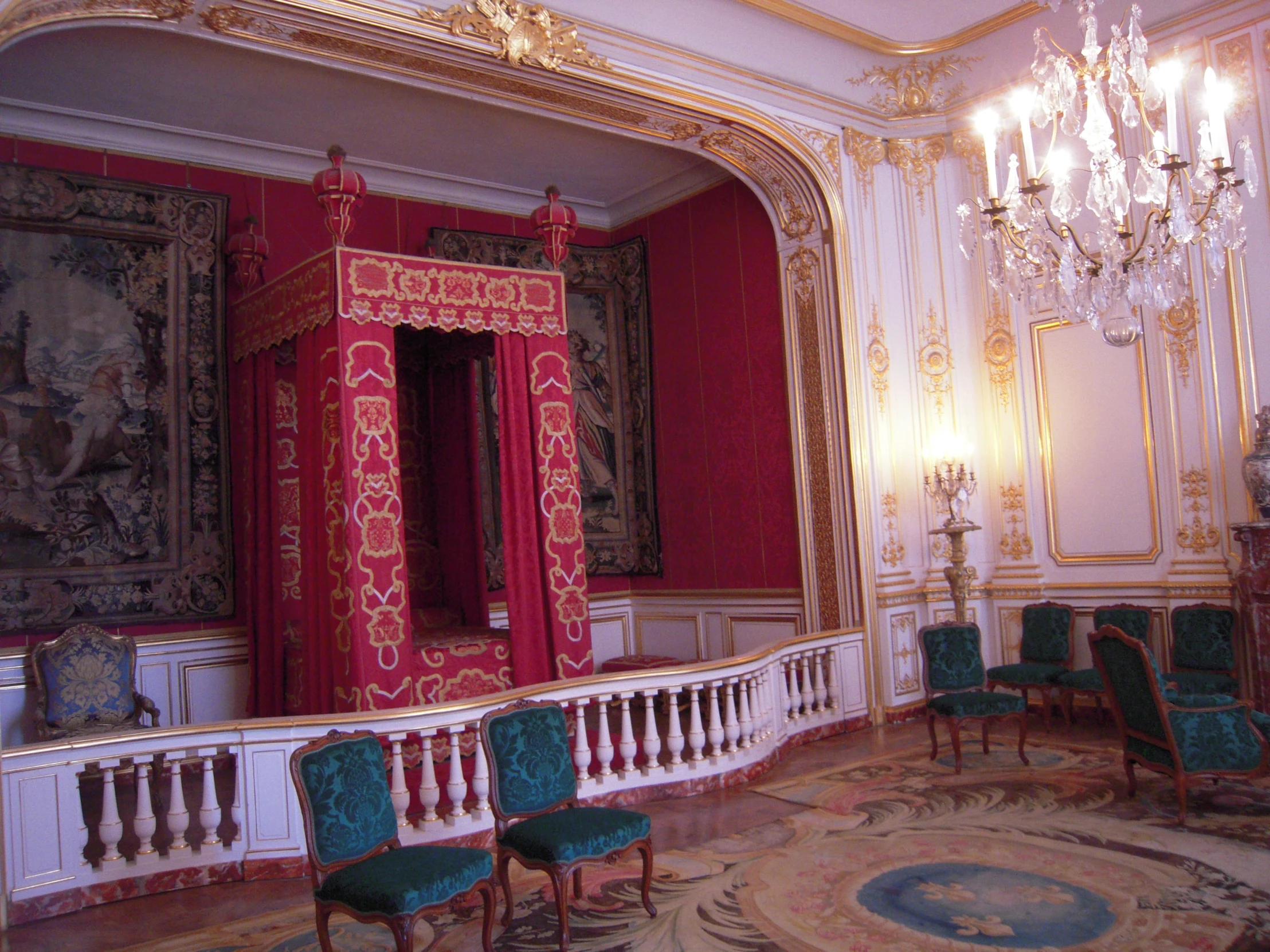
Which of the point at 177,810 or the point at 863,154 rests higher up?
the point at 863,154

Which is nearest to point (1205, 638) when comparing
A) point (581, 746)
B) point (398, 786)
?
point (581, 746)

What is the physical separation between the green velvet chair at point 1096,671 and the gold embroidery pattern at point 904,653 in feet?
3.22

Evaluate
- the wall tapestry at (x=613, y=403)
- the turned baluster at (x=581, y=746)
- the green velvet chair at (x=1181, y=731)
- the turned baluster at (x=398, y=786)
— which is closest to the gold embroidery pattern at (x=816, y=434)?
the wall tapestry at (x=613, y=403)

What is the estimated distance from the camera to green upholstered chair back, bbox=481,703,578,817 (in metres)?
3.82

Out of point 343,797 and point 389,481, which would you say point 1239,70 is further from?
point 343,797

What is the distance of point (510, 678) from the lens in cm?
599

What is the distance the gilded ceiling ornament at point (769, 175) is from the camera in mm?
6965

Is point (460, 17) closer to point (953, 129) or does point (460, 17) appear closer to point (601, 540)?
point (953, 129)

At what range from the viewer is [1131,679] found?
188 inches

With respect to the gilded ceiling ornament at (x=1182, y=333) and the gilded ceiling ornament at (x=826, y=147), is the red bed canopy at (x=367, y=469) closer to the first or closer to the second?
the gilded ceiling ornament at (x=826, y=147)

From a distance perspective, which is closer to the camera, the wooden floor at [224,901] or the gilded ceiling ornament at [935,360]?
the wooden floor at [224,901]

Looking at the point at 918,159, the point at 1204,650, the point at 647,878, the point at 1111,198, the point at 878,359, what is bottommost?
the point at 647,878

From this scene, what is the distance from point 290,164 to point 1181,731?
6503 mm

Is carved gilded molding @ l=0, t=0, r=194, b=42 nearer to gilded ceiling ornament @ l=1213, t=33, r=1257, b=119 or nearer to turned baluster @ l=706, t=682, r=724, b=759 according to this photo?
turned baluster @ l=706, t=682, r=724, b=759
